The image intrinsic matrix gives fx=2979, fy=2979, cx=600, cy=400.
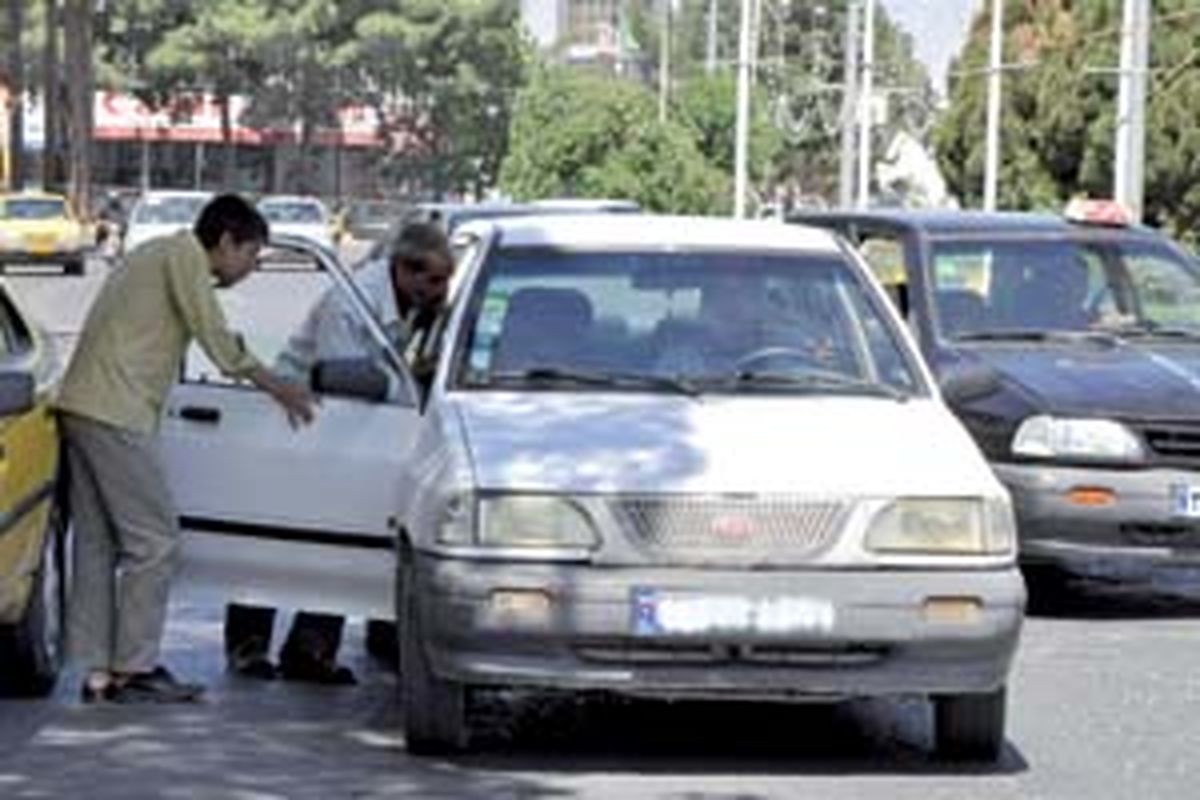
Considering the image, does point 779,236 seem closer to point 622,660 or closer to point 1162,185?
point 622,660

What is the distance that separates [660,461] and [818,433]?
0.57 meters

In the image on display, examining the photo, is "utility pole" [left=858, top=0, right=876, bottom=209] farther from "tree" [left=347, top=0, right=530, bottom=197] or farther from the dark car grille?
the dark car grille

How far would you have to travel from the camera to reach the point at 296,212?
60.0m

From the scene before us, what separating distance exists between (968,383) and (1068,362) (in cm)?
81

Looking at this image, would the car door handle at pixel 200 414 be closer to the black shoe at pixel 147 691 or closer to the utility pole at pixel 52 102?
the black shoe at pixel 147 691

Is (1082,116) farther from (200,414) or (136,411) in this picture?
(136,411)

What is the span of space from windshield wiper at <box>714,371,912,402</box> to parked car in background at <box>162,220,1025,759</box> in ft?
0.03

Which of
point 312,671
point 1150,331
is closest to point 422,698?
point 312,671

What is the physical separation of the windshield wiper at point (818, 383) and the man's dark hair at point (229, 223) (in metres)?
1.58

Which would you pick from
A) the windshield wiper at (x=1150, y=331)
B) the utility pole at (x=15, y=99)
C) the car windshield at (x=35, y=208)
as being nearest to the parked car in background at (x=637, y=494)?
the windshield wiper at (x=1150, y=331)

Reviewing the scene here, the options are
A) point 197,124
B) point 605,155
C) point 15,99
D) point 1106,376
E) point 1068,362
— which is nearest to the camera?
point 1106,376

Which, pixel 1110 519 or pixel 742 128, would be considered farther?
pixel 742 128

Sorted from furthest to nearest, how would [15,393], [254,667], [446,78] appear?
[446,78] < [254,667] < [15,393]

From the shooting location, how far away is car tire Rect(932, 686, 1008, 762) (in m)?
8.59
